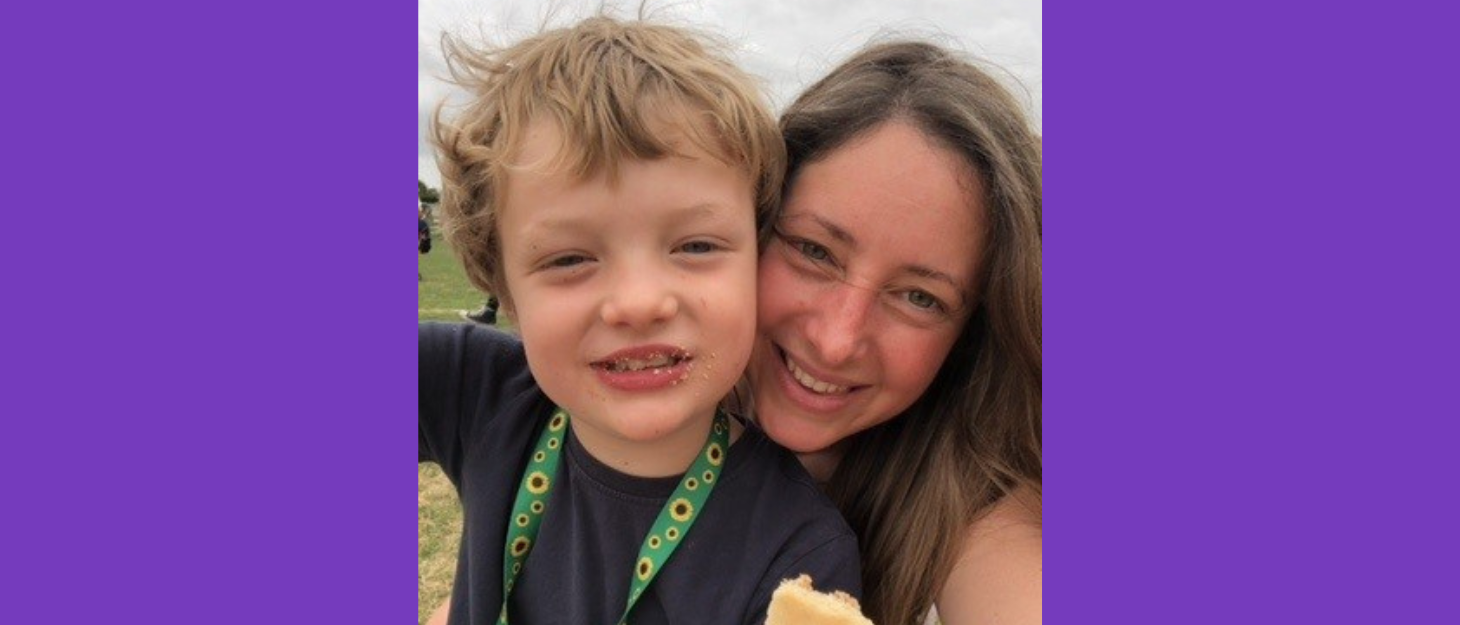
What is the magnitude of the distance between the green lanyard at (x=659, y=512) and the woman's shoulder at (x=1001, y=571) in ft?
1.66

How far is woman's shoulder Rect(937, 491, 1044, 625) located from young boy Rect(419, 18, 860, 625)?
11.2 inches

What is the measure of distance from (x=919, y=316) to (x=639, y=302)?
1.84 feet

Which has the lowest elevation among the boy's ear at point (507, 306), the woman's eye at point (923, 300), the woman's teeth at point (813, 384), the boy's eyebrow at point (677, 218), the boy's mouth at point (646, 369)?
the woman's teeth at point (813, 384)

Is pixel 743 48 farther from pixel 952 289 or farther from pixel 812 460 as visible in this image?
pixel 812 460

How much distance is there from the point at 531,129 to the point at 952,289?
0.73 meters

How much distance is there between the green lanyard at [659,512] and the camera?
1417 mm

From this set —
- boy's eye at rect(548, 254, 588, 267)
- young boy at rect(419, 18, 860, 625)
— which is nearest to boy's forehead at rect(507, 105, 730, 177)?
young boy at rect(419, 18, 860, 625)

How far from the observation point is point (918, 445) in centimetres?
185

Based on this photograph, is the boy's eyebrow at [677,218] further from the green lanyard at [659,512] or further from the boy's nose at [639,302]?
the green lanyard at [659,512]

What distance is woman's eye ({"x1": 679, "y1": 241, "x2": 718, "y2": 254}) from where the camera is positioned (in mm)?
1297

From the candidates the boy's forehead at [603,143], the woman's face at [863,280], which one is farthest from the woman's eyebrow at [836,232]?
the boy's forehead at [603,143]

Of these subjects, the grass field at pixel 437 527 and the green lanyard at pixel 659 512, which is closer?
the green lanyard at pixel 659 512

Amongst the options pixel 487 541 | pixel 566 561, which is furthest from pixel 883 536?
pixel 487 541

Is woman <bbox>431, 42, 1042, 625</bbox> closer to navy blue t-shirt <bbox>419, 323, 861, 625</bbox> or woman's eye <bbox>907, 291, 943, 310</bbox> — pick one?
woman's eye <bbox>907, 291, 943, 310</bbox>
